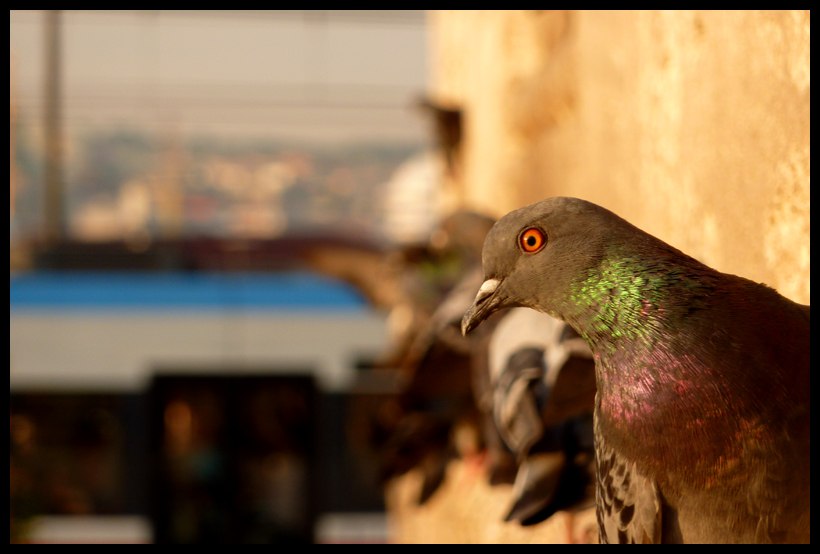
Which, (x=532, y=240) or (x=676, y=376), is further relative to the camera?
(x=532, y=240)

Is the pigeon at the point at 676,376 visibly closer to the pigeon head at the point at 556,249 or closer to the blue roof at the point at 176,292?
the pigeon head at the point at 556,249

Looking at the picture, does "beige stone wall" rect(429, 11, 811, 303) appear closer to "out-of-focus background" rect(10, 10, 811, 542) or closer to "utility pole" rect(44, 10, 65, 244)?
"out-of-focus background" rect(10, 10, 811, 542)

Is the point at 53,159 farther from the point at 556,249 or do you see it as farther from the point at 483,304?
the point at 556,249

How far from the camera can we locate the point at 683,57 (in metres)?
1.64

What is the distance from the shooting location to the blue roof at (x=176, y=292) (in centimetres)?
764

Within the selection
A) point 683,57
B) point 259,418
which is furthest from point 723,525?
point 259,418

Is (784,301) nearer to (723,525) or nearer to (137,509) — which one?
(723,525)

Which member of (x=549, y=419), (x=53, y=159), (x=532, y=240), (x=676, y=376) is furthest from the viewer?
(x=53, y=159)

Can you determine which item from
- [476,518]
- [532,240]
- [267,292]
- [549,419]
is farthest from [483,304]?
[267,292]

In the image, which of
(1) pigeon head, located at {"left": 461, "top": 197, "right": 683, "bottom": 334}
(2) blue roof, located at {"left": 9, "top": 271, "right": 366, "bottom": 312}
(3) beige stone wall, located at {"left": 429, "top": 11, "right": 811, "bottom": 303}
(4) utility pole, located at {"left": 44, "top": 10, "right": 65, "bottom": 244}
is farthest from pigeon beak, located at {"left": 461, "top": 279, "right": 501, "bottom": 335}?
(4) utility pole, located at {"left": 44, "top": 10, "right": 65, "bottom": 244}

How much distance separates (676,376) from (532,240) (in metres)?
0.24

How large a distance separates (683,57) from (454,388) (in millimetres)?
1402

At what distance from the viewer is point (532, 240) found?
1.03m

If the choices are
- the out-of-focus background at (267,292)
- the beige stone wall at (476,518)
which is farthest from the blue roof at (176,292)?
the beige stone wall at (476,518)
